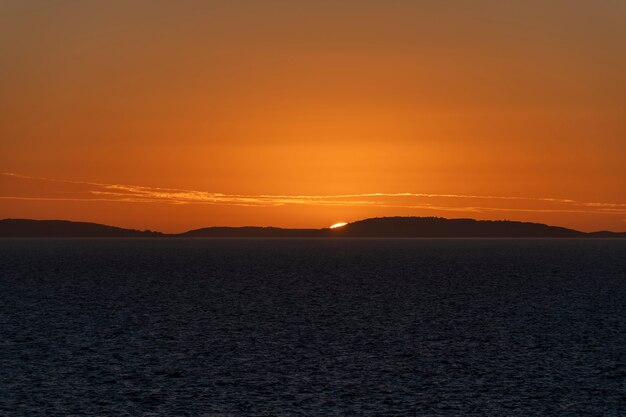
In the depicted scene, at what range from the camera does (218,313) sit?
7700 centimetres

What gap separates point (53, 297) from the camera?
95.4 metres

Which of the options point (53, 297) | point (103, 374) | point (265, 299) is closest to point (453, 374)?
point (103, 374)

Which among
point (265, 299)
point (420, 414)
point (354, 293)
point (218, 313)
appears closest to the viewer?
point (420, 414)

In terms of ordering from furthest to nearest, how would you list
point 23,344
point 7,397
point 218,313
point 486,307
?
point 486,307 → point 218,313 → point 23,344 → point 7,397

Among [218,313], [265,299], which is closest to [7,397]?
[218,313]

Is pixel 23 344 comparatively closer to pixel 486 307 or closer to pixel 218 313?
pixel 218 313

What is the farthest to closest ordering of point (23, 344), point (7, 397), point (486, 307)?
point (486, 307) < point (23, 344) < point (7, 397)

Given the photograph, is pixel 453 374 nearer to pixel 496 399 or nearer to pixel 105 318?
pixel 496 399

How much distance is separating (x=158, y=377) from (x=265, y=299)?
1879 inches

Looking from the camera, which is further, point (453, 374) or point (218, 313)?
point (218, 313)

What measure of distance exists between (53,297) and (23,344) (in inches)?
1633

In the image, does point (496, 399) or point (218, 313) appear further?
point (218, 313)

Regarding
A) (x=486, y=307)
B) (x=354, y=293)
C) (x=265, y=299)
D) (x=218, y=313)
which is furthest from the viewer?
(x=354, y=293)

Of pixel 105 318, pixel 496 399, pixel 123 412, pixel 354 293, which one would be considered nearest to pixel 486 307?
pixel 354 293
